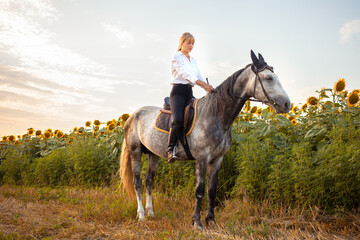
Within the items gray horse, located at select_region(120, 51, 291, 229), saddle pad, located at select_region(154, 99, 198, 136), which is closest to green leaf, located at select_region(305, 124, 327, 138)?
gray horse, located at select_region(120, 51, 291, 229)

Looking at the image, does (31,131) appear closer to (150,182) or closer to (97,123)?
(97,123)

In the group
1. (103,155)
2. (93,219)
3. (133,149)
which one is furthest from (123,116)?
(93,219)

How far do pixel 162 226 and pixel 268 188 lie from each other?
1.95 m

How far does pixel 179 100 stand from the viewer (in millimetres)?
4688

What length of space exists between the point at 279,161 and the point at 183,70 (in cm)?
234

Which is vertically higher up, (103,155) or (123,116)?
(123,116)

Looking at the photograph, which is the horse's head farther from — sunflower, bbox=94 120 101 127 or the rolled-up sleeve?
sunflower, bbox=94 120 101 127

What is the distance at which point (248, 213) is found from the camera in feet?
16.0

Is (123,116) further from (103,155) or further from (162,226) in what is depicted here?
(162,226)

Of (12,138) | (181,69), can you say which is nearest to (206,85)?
(181,69)

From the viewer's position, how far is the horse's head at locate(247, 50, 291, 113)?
3.84 meters

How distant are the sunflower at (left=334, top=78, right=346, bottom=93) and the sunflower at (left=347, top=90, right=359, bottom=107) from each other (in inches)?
11.3

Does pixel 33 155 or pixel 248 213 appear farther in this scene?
pixel 33 155

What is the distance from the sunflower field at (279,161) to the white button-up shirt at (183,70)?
181 cm
